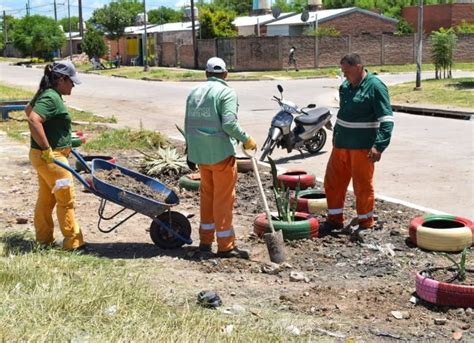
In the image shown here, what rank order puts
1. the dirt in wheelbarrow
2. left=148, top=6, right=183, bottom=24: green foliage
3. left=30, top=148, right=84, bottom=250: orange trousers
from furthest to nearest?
1. left=148, top=6, right=183, bottom=24: green foliage
2. the dirt in wheelbarrow
3. left=30, top=148, right=84, bottom=250: orange trousers

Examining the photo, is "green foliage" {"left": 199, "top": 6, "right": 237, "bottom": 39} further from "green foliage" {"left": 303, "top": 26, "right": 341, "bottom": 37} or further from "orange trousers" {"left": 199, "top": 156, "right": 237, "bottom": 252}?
"orange trousers" {"left": 199, "top": 156, "right": 237, "bottom": 252}

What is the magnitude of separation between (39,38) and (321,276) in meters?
77.9

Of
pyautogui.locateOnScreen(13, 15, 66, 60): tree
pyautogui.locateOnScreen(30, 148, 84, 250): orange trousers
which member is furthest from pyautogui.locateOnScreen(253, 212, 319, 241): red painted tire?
pyautogui.locateOnScreen(13, 15, 66, 60): tree

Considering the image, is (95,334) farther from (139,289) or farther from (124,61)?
(124,61)

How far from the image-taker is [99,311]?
5023 mm

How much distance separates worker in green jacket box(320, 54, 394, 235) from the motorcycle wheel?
18.3ft

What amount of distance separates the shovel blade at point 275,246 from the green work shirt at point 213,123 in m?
0.86

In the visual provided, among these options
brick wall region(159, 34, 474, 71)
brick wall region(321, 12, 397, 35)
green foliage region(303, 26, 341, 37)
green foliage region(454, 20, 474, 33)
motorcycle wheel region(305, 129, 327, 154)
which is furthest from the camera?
green foliage region(454, 20, 474, 33)

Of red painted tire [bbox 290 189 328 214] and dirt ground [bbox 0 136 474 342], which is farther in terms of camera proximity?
red painted tire [bbox 290 189 328 214]

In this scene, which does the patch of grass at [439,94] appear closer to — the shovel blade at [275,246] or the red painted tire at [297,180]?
the red painted tire at [297,180]

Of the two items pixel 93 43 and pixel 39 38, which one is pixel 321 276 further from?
pixel 39 38

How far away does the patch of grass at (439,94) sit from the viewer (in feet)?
74.5

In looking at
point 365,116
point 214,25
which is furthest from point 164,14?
point 365,116

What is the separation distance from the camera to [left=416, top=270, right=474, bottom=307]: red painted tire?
5426 millimetres
